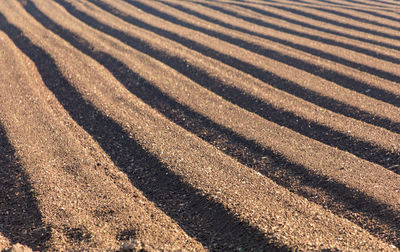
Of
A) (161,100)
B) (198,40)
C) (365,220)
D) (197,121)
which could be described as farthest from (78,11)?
(365,220)

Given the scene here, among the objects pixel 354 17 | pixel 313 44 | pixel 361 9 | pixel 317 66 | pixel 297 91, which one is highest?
pixel 361 9

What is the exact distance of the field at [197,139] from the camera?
442cm

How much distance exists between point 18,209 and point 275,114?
4.85m

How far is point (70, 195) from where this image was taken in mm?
4875

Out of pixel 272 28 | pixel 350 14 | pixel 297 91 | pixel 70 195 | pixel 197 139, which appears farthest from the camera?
pixel 350 14

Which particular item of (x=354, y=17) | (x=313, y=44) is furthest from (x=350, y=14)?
(x=313, y=44)

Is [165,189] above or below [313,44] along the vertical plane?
below

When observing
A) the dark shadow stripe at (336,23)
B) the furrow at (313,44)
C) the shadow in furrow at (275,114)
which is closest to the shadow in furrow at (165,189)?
the shadow in furrow at (275,114)

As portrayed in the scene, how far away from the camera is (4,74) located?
8.47 m

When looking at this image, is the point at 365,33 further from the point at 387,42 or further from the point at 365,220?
the point at 365,220

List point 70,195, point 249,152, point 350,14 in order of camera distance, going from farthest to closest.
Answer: point 350,14
point 249,152
point 70,195

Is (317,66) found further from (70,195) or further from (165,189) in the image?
(70,195)

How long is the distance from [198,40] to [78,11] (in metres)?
6.14

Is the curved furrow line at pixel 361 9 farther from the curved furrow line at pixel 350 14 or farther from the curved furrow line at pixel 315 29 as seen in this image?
the curved furrow line at pixel 315 29
